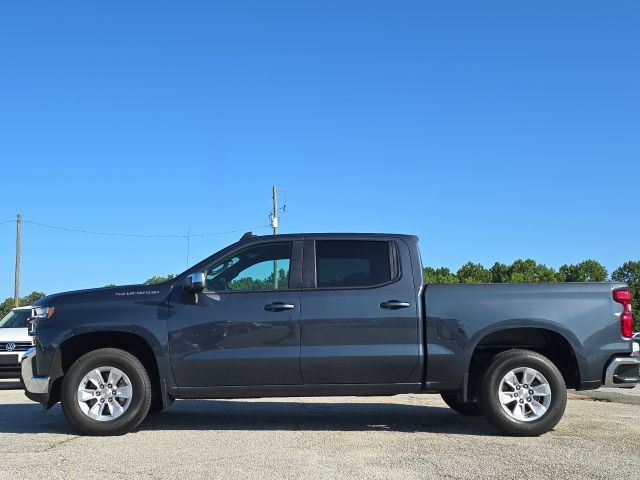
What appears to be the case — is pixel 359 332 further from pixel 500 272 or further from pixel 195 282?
pixel 500 272

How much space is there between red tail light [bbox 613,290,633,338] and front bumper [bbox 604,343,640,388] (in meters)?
0.21

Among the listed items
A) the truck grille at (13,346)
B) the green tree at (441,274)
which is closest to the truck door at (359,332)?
the truck grille at (13,346)

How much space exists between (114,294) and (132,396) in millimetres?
Result: 1041

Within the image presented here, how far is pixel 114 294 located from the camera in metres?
7.22

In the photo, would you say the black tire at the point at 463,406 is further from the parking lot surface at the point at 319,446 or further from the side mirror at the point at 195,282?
the side mirror at the point at 195,282

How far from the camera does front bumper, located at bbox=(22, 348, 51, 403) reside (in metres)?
7.04

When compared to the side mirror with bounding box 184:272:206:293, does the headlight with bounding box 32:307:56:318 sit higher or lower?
lower

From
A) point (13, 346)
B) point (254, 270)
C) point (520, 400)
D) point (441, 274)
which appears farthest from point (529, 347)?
point (441, 274)

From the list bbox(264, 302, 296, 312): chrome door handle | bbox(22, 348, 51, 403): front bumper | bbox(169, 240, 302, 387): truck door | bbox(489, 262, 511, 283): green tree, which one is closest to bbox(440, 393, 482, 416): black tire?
bbox(169, 240, 302, 387): truck door

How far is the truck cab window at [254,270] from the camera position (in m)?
7.27

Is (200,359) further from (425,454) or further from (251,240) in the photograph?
(425,454)

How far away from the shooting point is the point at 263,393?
7.04m

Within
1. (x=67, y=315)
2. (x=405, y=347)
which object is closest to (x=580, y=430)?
(x=405, y=347)

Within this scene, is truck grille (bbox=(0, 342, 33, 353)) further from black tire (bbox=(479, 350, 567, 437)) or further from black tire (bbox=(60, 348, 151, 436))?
black tire (bbox=(479, 350, 567, 437))
